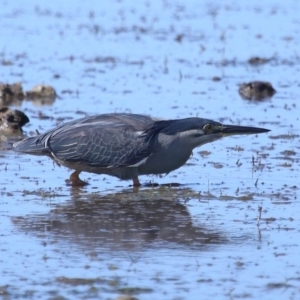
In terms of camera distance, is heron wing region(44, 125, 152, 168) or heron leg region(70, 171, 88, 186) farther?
heron leg region(70, 171, 88, 186)

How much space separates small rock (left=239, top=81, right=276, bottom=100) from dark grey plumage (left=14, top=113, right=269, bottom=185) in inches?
171

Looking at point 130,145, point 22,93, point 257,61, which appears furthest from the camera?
point 257,61

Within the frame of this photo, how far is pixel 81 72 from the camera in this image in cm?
1412

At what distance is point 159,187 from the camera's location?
8.38 meters

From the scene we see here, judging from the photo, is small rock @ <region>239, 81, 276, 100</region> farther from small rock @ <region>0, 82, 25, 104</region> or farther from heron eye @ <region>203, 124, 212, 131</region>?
heron eye @ <region>203, 124, 212, 131</region>

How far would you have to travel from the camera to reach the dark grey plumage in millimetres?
8125

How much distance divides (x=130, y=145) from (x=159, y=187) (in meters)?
0.48

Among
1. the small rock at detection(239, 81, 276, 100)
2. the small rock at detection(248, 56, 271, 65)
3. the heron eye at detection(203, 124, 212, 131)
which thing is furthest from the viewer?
the small rock at detection(248, 56, 271, 65)

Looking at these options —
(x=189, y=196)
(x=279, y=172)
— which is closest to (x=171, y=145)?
(x=189, y=196)

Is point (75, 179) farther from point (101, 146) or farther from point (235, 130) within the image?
point (235, 130)

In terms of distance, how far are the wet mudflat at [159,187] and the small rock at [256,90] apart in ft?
0.48

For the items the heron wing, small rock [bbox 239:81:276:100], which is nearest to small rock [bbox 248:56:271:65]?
small rock [bbox 239:81:276:100]

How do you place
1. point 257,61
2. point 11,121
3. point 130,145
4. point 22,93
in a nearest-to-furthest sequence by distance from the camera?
point 130,145, point 11,121, point 22,93, point 257,61

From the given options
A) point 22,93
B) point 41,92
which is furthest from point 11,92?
point 41,92
